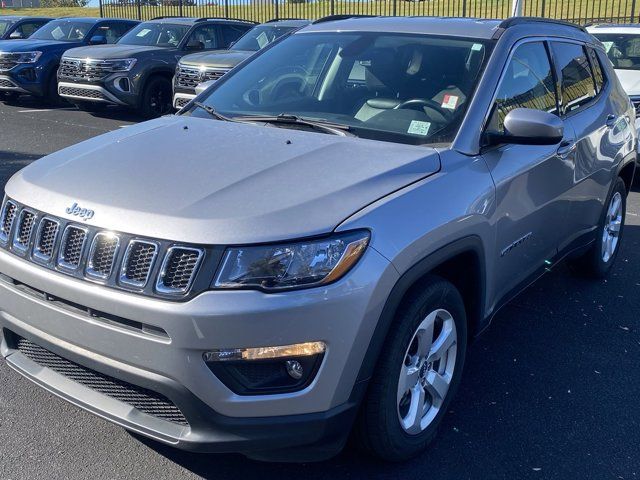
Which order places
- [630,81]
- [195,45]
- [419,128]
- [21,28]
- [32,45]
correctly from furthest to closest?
1. [21,28]
2. [32,45]
3. [195,45]
4. [630,81]
5. [419,128]

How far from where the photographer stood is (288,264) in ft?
8.04

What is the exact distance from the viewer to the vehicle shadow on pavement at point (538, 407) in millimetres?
3023

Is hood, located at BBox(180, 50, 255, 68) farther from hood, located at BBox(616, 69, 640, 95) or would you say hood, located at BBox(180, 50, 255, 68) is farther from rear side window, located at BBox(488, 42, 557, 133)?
rear side window, located at BBox(488, 42, 557, 133)

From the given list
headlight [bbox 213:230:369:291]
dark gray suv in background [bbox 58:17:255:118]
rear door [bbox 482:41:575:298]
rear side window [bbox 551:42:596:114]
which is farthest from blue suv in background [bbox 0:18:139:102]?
headlight [bbox 213:230:369:291]

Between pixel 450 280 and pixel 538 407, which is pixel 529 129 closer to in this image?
pixel 450 280

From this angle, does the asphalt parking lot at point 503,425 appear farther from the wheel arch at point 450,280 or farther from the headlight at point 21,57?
the headlight at point 21,57

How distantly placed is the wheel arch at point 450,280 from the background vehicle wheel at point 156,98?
1010 cm

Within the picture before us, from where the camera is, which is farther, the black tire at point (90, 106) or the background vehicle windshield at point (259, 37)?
the black tire at point (90, 106)

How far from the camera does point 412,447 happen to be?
3020mm

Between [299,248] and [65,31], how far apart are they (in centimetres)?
1415

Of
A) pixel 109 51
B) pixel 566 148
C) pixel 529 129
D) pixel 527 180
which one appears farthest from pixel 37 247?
pixel 109 51

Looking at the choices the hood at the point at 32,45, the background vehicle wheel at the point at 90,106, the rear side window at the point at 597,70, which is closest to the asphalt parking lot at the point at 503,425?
the rear side window at the point at 597,70

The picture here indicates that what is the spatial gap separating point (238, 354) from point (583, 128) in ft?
9.93

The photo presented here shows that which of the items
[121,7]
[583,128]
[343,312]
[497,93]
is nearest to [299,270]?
[343,312]
